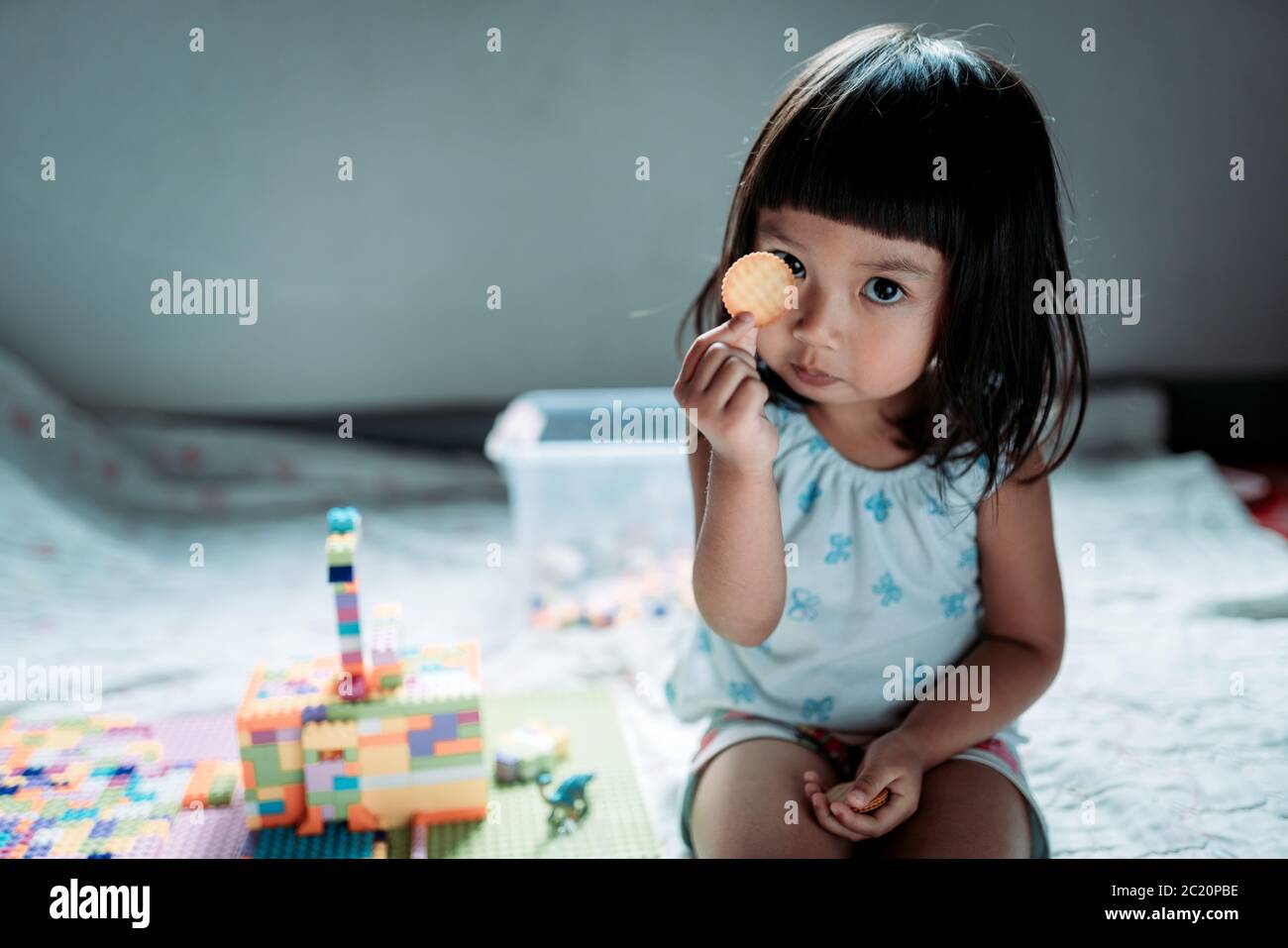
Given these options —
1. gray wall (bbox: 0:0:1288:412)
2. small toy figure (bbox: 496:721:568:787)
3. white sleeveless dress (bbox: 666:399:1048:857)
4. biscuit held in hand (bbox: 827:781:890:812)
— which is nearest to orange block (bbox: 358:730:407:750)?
small toy figure (bbox: 496:721:568:787)

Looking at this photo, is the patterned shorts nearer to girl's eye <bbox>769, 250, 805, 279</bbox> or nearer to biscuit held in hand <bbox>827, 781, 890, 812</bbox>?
biscuit held in hand <bbox>827, 781, 890, 812</bbox>

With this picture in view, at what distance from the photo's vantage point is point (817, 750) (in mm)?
785

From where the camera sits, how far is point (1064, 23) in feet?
5.27

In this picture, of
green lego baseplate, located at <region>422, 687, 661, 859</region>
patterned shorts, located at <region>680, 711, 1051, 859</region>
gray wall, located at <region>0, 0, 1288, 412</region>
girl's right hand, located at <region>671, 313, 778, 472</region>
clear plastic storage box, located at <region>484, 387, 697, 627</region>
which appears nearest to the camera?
girl's right hand, located at <region>671, 313, 778, 472</region>

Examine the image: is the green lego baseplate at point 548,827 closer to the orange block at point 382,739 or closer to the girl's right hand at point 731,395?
the orange block at point 382,739

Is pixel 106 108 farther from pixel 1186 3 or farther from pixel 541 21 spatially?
pixel 1186 3

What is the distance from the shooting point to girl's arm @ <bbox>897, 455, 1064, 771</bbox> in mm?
769

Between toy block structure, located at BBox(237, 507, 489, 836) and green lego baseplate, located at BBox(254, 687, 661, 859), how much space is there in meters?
0.02

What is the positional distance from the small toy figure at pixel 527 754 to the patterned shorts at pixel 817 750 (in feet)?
0.59

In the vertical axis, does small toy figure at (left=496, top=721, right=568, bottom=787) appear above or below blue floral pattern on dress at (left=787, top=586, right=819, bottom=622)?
below

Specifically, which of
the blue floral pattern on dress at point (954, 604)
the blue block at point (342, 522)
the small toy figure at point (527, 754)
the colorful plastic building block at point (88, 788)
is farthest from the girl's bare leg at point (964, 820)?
the colorful plastic building block at point (88, 788)

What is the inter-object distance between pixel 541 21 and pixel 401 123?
0.24 meters

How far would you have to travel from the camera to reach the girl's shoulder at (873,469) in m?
0.79

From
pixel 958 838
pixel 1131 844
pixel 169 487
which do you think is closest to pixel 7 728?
pixel 169 487
